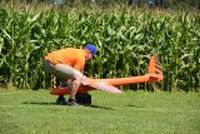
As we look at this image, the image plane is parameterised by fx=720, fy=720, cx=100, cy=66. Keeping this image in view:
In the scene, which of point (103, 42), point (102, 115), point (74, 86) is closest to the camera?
point (102, 115)

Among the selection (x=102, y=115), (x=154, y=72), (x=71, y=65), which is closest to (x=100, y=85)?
(x=71, y=65)

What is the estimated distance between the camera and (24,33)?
22031mm

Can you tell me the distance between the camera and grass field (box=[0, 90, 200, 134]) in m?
12.2

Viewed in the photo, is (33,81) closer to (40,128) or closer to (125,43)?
(125,43)

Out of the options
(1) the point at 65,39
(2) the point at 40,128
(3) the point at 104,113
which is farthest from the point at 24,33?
(2) the point at 40,128

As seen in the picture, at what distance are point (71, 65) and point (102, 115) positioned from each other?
210 centimetres

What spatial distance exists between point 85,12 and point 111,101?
20.3 ft

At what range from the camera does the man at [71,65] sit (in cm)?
1568

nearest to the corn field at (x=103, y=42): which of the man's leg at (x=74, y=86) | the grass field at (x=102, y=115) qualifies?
the grass field at (x=102, y=115)

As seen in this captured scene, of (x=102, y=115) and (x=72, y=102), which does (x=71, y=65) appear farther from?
(x=102, y=115)

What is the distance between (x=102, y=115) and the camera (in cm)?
1423

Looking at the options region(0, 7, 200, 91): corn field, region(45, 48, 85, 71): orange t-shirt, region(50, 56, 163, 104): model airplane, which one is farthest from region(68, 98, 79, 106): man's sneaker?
region(0, 7, 200, 91): corn field

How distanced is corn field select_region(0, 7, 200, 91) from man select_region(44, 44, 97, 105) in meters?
5.98

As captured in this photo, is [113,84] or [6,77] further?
[6,77]
